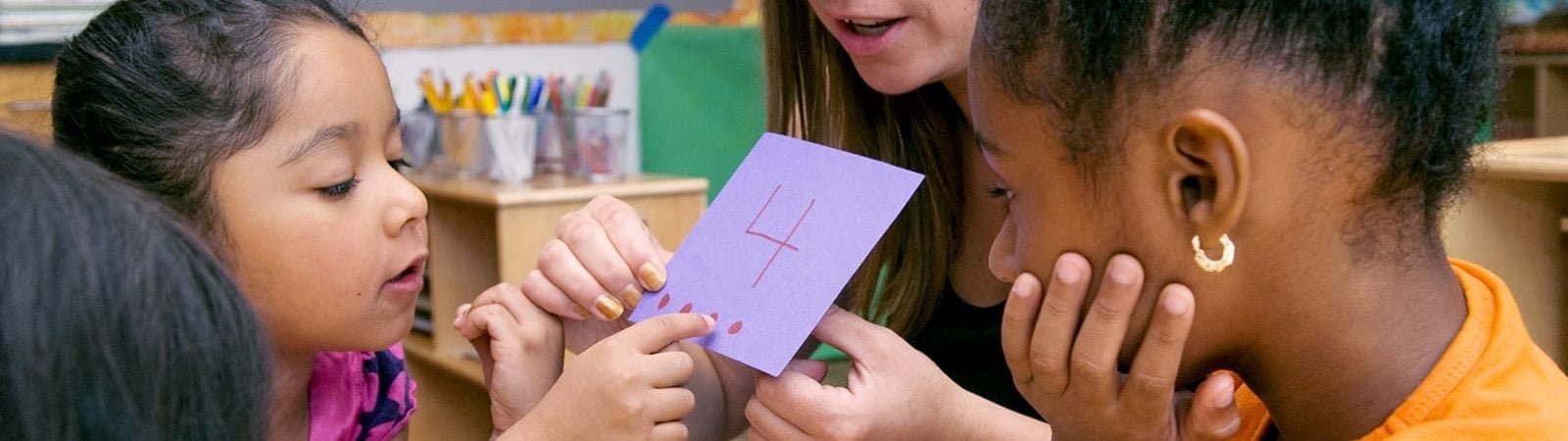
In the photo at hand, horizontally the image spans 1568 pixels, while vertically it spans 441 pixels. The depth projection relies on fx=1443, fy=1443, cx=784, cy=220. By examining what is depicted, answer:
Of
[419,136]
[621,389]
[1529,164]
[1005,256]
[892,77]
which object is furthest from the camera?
[419,136]

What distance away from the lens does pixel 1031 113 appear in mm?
779

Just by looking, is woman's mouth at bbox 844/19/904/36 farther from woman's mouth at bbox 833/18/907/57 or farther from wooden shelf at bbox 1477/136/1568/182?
wooden shelf at bbox 1477/136/1568/182

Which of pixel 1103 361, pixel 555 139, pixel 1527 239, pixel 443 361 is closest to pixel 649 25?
pixel 555 139

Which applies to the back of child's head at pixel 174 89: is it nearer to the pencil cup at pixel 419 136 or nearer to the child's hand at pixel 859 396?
the child's hand at pixel 859 396

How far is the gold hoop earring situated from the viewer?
742 mm

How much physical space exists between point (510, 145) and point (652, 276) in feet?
6.06

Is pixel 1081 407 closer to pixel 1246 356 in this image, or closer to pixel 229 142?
pixel 1246 356

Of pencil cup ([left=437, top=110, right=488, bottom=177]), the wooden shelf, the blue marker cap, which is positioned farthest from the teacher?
the blue marker cap

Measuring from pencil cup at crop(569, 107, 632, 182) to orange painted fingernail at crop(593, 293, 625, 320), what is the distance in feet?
5.89

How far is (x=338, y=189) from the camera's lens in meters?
1.07

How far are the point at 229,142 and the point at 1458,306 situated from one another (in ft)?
2.73

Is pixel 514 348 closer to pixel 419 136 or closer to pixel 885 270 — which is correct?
pixel 885 270

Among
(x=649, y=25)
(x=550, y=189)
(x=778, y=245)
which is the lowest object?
(x=550, y=189)

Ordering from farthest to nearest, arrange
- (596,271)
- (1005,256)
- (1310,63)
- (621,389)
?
(596,271)
(621,389)
(1005,256)
(1310,63)
